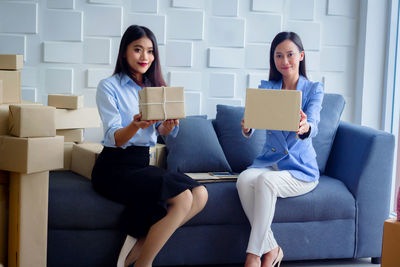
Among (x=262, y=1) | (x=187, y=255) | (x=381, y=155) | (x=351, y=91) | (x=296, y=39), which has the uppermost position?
(x=262, y=1)

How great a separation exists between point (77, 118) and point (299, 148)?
1.32 meters

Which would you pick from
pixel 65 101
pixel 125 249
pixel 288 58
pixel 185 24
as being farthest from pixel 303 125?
pixel 65 101

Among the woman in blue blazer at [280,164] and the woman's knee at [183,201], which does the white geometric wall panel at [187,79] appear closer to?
the woman in blue blazer at [280,164]

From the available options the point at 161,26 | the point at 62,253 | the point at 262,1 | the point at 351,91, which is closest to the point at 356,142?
the point at 351,91

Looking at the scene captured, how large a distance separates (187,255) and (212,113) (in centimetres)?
123

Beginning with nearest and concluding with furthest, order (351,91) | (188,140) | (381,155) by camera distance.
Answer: (381,155) → (188,140) → (351,91)

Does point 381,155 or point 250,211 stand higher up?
point 381,155

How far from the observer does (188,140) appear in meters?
3.43

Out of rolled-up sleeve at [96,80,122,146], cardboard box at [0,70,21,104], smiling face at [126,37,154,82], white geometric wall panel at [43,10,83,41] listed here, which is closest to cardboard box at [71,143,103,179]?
rolled-up sleeve at [96,80,122,146]

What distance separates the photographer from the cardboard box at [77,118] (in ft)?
11.0

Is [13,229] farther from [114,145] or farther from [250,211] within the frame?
[250,211]

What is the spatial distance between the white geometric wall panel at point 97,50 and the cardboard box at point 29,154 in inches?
43.7

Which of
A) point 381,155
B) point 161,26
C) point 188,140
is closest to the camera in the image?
point 381,155

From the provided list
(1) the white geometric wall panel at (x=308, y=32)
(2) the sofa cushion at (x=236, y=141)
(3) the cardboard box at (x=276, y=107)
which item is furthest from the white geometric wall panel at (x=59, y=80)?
(1) the white geometric wall panel at (x=308, y=32)
